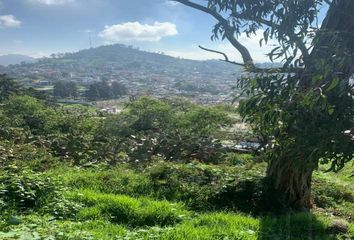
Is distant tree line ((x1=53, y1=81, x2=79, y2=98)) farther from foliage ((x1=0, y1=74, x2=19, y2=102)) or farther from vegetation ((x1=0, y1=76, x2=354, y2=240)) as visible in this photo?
vegetation ((x1=0, y1=76, x2=354, y2=240))

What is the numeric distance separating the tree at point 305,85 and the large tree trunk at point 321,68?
13 mm

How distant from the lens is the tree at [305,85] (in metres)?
4.91

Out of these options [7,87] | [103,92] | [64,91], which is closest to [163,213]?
[7,87]

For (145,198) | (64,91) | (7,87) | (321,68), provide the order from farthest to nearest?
(64,91), (7,87), (145,198), (321,68)

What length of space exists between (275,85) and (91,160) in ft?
22.9

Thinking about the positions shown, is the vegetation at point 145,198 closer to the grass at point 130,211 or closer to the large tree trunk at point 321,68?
the grass at point 130,211

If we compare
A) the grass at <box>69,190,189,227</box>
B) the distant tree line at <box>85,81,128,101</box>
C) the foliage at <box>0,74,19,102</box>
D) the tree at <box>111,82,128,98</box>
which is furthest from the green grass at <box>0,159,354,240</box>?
the tree at <box>111,82,128,98</box>

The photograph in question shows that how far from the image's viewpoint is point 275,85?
18.4 feet

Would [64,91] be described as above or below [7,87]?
below

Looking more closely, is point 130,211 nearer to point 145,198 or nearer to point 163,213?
point 163,213

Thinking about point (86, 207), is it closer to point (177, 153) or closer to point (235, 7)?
point (235, 7)

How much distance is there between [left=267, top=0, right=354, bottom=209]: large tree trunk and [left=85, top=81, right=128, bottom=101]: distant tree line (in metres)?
97.9

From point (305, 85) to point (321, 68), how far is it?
0.92 metres

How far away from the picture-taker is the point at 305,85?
598cm
